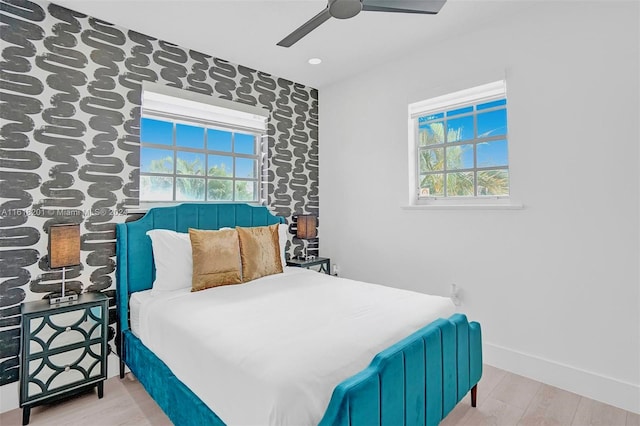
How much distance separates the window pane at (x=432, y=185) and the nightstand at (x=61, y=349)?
2.77 m

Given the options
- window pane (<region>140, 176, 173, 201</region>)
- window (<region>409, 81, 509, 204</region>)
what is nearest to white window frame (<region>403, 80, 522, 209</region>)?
window (<region>409, 81, 509, 204</region>)

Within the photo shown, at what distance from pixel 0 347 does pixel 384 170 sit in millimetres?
3264

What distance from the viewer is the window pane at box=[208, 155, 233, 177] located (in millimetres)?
3395

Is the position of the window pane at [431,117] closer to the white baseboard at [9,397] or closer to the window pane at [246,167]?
the window pane at [246,167]

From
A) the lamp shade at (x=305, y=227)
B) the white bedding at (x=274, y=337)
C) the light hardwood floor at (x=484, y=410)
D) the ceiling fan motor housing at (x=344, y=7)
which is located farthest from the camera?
the lamp shade at (x=305, y=227)

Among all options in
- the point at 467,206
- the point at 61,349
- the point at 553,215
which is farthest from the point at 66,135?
the point at 553,215

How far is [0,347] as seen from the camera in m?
2.19

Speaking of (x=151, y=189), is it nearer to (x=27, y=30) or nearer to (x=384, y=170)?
(x=27, y=30)

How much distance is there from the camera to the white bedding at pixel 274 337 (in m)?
1.26

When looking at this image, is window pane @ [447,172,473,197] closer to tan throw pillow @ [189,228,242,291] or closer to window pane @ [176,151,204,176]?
tan throw pillow @ [189,228,242,291]

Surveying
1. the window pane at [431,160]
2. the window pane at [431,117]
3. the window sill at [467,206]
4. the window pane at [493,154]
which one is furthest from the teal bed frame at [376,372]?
the window pane at [431,117]

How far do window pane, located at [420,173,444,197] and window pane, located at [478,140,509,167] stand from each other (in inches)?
14.9

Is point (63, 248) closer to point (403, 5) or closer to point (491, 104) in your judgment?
point (403, 5)

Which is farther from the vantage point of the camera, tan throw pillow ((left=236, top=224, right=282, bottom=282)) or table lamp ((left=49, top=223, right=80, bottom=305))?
tan throw pillow ((left=236, top=224, right=282, bottom=282))
